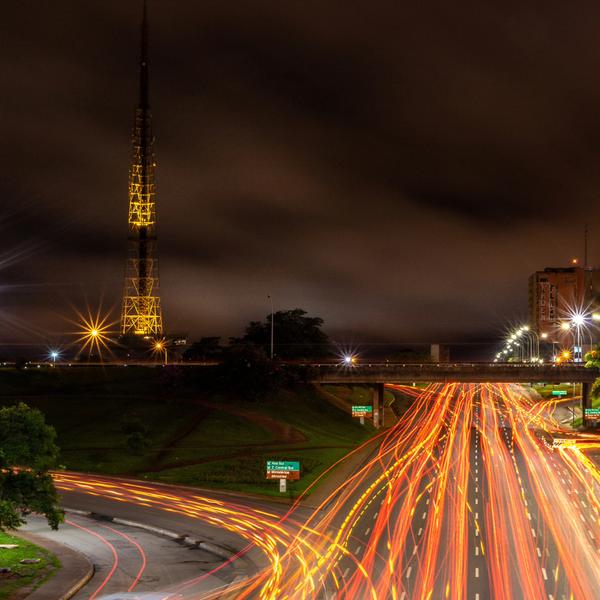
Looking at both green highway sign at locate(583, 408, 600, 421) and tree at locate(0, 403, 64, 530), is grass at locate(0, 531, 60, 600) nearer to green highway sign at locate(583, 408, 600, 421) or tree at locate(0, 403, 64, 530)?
tree at locate(0, 403, 64, 530)

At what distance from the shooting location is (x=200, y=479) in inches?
2827

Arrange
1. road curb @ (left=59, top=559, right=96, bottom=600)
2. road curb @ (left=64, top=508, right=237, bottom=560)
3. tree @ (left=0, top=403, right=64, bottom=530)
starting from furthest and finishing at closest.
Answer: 1. road curb @ (left=64, top=508, right=237, bottom=560)
2. tree @ (left=0, top=403, right=64, bottom=530)
3. road curb @ (left=59, top=559, right=96, bottom=600)

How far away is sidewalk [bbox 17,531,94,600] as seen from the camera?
120 ft

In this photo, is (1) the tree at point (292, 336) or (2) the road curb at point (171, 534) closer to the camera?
(2) the road curb at point (171, 534)

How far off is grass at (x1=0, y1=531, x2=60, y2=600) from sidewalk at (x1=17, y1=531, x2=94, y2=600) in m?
0.43

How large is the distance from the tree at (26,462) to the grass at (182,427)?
2984 centimetres

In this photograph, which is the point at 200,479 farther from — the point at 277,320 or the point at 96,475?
the point at 277,320

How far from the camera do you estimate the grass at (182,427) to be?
77.4 m

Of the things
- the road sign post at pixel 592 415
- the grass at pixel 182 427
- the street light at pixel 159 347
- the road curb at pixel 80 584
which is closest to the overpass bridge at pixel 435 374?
the grass at pixel 182 427

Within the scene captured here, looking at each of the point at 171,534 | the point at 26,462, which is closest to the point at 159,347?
the point at 171,534

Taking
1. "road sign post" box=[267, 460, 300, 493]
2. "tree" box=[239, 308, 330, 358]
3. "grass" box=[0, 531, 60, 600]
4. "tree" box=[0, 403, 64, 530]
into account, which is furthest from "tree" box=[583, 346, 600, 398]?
"tree" box=[239, 308, 330, 358]

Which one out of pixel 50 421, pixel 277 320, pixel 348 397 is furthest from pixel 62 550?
pixel 277 320

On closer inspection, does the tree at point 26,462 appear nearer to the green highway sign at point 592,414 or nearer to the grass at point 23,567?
the grass at point 23,567

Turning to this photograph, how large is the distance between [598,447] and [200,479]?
47.5 m
